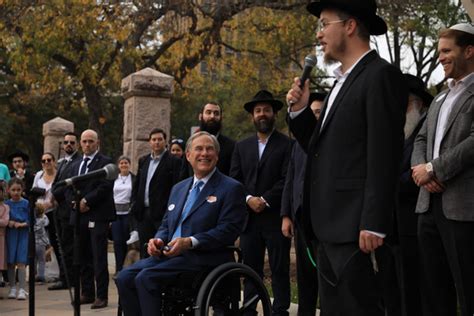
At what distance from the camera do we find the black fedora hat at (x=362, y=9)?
4262 millimetres

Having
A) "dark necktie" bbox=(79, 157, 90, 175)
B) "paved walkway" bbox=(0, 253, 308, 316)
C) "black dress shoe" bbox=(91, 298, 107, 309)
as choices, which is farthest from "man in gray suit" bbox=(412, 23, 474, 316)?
"dark necktie" bbox=(79, 157, 90, 175)

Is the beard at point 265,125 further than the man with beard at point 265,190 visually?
Yes

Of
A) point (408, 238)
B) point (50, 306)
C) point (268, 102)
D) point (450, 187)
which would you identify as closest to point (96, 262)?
point (50, 306)

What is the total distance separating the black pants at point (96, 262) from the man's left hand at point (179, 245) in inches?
132

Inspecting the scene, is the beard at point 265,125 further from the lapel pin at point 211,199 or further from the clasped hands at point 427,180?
the clasped hands at point 427,180

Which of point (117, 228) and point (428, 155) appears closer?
point (428, 155)

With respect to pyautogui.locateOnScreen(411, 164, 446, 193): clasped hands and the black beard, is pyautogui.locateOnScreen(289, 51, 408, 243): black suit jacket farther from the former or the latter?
the black beard

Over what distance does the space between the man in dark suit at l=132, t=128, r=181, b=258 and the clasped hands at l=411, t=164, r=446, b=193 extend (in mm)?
4406

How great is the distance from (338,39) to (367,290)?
1.21 m

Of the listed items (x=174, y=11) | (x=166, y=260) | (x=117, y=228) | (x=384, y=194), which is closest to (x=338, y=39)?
(x=384, y=194)

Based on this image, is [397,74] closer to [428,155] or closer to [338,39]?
[338,39]

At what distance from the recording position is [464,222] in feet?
17.1

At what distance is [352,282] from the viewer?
13.6 ft

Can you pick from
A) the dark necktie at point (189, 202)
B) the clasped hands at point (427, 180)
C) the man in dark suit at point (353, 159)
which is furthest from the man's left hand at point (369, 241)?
the dark necktie at point (189, 202)
